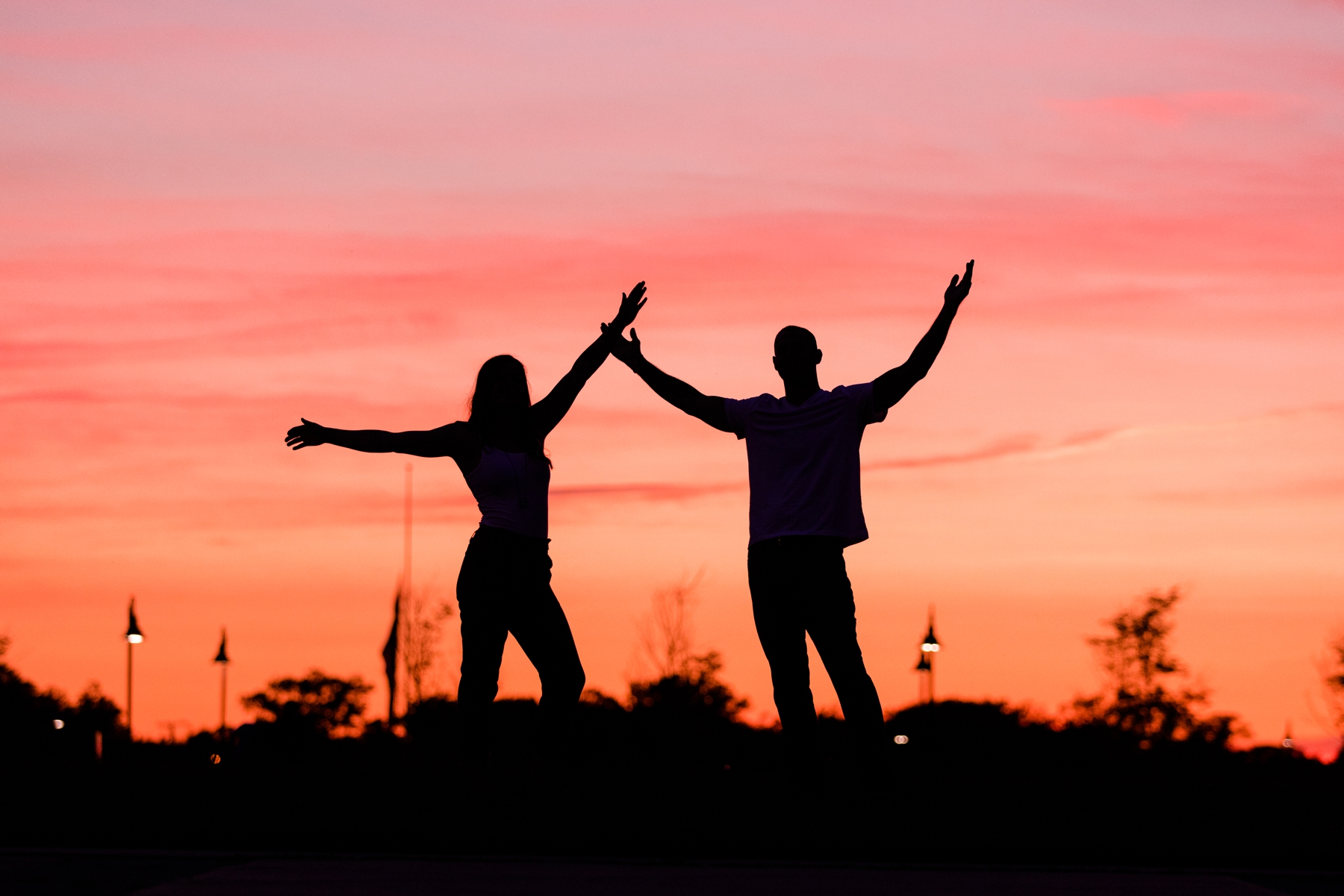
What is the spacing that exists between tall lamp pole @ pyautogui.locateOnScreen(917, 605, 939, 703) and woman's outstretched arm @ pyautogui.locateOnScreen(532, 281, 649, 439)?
4233 centimetres

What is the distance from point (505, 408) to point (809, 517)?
5.41 feet

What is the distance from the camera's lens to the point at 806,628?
699 centimetres

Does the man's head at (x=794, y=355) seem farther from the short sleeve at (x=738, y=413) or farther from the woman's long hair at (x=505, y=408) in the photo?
the woman's long hair at (x=505, y=408)

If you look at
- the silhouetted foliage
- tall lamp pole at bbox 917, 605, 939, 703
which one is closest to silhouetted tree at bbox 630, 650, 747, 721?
tall lamp pole at bbox 917, 605, 939, 703

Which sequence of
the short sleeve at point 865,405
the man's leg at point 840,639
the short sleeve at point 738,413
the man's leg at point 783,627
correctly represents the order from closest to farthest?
the man's leg at point 840,639, the man's leg at point 783,627, the short sleeve at point 865,405, the short sleeve at point 738,413

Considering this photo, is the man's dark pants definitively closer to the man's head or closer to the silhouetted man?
the silhouetted man

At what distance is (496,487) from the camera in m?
7.60

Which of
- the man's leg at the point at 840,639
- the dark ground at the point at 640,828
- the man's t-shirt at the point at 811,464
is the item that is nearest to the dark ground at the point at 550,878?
the dark ground at the point at 640,828

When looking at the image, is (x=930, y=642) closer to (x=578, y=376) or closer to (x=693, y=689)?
(x=693, y=689)

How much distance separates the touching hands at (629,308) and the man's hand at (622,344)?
3cm

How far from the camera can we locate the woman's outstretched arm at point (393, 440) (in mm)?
7609

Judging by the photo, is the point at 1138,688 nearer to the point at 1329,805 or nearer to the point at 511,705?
the point at 511,705

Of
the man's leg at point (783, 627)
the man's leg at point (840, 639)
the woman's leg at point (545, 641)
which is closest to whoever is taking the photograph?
the man's leg at point (840, 639)

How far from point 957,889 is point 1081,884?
1.41 ft
